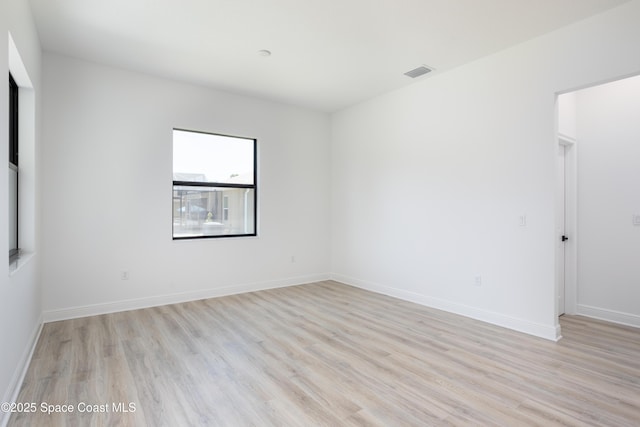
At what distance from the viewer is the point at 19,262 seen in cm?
264

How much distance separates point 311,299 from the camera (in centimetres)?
475

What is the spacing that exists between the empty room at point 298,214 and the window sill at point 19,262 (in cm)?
7

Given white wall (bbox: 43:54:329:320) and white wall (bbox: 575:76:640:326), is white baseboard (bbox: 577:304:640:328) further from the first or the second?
white wall (bbox: 43:54:329:320)

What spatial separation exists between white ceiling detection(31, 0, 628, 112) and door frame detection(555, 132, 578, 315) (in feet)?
5.30

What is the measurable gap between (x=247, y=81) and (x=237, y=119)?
0.68 m

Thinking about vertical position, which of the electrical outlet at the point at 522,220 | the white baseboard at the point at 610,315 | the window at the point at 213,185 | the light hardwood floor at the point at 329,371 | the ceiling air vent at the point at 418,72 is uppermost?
the ceiling air vent at the point at 418,72

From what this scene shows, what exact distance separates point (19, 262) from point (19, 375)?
829mm

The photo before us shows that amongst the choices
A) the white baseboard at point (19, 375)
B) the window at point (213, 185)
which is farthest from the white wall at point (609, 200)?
the white baseboard at point (19, 375)

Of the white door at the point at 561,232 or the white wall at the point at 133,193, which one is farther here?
the white door at the point at 561,232

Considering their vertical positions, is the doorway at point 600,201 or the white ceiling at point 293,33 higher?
the white ceiling at point 293,33

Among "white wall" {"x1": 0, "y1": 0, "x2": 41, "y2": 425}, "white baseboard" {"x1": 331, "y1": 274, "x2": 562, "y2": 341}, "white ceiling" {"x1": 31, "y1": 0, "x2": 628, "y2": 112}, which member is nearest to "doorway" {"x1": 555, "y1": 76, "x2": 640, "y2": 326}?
"white baseboard" {"x1": 331, "y1": 274, "x2": 562, "y2": 341}

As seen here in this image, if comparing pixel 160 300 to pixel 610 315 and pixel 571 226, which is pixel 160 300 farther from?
Result: pixel 610 315

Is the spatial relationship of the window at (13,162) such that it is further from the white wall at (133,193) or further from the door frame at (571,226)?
the door frame at (571,226)

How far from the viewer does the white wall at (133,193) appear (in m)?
3.79
